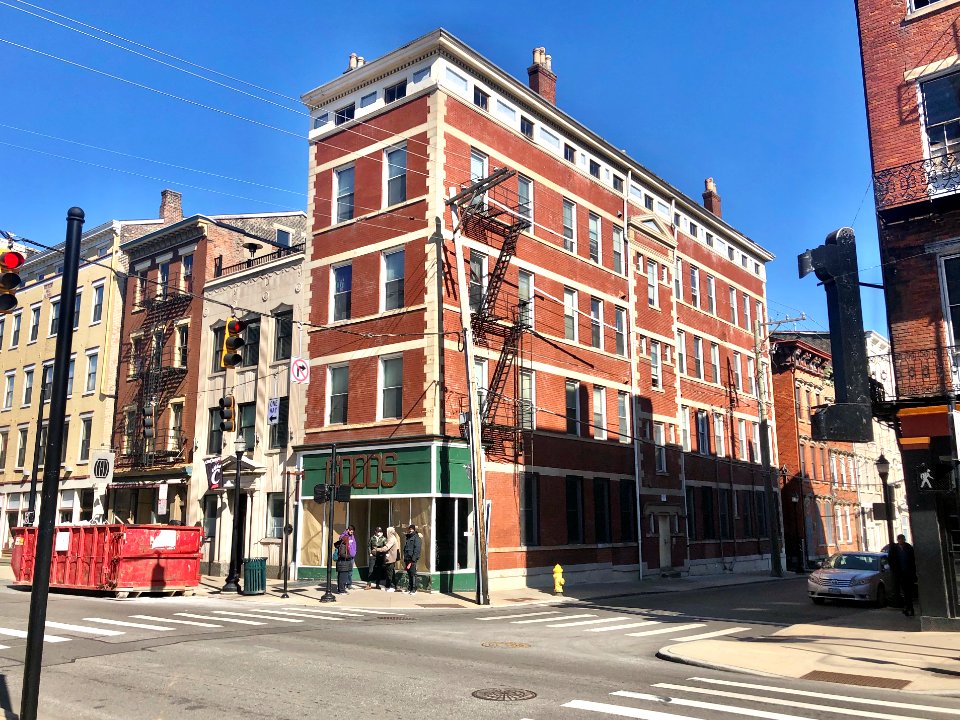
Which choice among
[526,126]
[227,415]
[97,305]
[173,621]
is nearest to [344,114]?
[526,126]

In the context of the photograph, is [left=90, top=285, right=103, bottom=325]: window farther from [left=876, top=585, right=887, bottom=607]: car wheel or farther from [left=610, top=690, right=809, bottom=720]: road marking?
[left=610, top=690, right=809, bottom=720]: road marking

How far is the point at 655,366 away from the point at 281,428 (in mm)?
17598

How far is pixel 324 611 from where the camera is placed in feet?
63.0

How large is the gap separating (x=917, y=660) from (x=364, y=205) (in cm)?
2259

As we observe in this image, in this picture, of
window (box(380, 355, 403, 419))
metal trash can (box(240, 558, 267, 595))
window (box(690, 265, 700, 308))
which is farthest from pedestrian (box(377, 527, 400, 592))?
window (box(690, 265, 700, 308))

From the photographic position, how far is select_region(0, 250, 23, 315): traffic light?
27.2 feet

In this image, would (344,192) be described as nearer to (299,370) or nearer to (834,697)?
(299,370)

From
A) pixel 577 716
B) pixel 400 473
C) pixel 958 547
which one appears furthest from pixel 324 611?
pixel 958 547

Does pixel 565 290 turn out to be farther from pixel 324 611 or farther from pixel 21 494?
pixel 21 494

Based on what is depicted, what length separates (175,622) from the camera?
51.7 feet

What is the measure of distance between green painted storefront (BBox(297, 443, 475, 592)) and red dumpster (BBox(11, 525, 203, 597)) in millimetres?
5427

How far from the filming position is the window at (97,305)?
41.4m

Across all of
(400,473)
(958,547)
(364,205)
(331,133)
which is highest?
(331,133)

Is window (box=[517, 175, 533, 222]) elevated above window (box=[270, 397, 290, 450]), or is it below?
above
